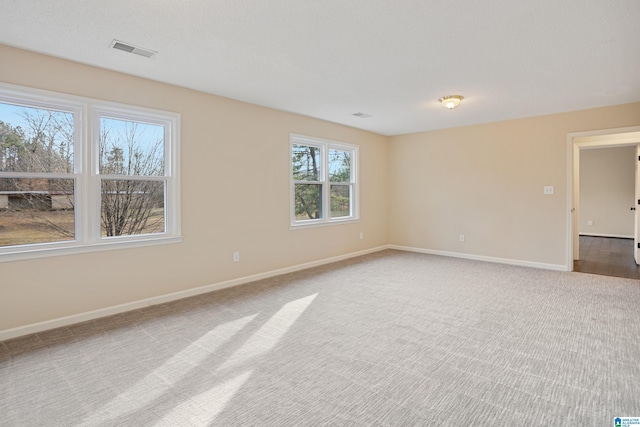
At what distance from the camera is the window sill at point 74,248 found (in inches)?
112

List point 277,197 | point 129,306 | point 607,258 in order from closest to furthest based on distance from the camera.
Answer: point 129,306 → point 277,197 → point 607,258

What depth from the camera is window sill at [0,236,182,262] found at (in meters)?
2.84

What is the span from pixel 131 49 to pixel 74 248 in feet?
6.25

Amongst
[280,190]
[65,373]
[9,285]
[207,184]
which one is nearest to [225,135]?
[207,184]

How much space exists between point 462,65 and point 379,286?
274 cm

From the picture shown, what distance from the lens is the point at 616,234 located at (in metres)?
8.45

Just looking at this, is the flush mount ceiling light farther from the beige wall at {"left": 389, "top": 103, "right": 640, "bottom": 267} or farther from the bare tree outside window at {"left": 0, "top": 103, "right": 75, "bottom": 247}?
the bare tree outside window at {"left": 0, "top": 103, "right": 75, "bottom": 247}

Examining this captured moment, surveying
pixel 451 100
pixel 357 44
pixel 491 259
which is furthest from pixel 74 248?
pixel 491 259

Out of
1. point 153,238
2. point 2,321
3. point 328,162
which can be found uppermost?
point 328,162

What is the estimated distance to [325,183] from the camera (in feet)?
19.1

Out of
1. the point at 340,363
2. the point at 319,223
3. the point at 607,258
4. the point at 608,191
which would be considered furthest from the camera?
the point at 608,191

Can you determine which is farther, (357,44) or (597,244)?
(597,244)

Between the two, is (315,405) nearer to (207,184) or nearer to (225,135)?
(207,184)

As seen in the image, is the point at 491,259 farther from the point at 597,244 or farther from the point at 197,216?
the point at 197,216
